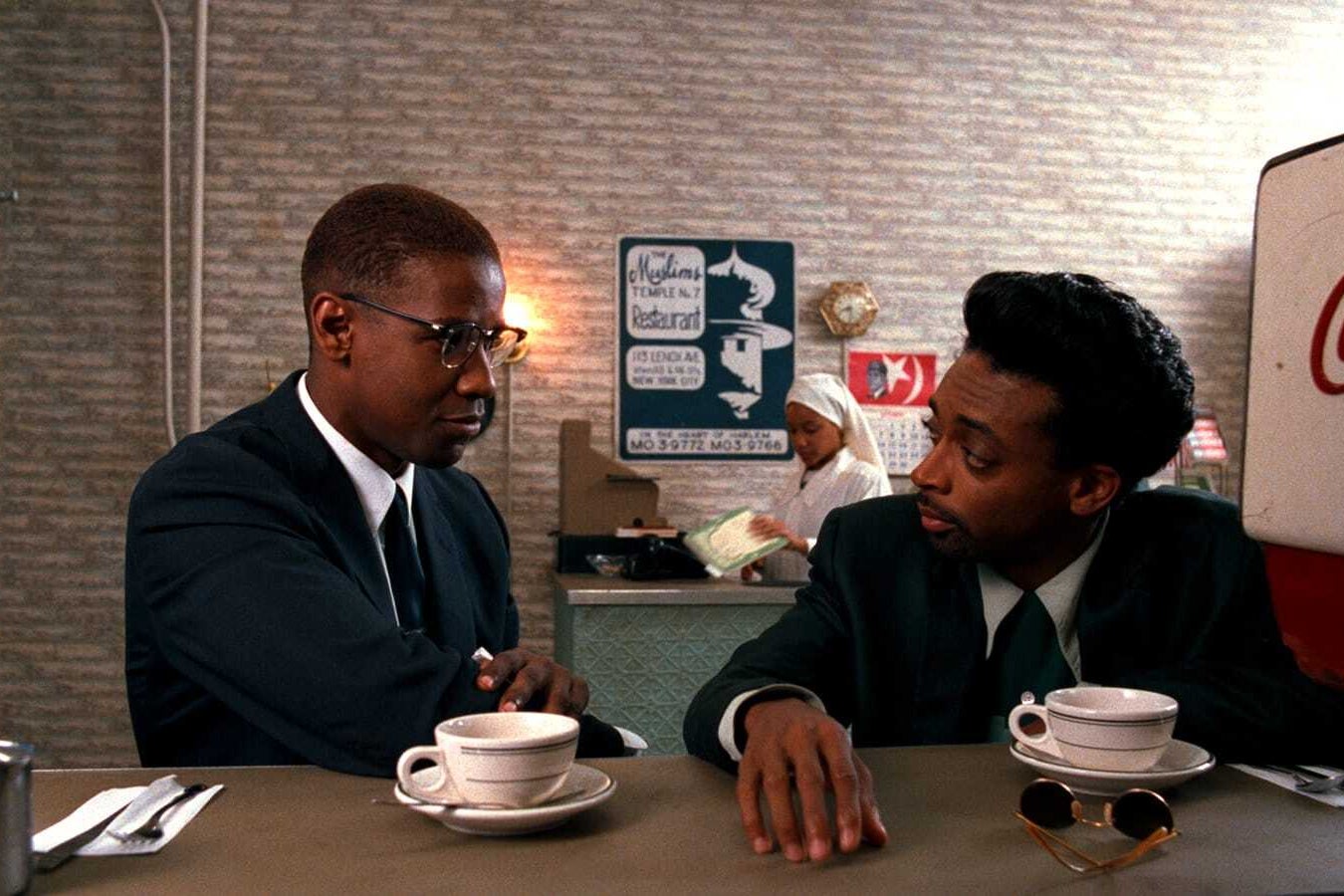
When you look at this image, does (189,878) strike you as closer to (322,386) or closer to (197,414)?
(322,386)

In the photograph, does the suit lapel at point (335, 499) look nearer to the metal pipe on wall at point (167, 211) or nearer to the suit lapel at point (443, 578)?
the suit lapel at point (443, 578)

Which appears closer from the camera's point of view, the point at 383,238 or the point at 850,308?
the point at 383,238

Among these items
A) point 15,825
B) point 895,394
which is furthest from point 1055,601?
point 895,394

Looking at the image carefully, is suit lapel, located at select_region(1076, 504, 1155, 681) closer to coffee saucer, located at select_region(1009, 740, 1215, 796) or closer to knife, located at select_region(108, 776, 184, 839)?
coffee saucer, located at select_region(1009, 740, 1215, 796)

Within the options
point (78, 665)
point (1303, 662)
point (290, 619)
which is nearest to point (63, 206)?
point (78, 665)

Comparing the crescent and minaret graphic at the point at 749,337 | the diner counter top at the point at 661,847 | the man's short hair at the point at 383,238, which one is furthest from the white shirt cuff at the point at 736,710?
the crescent and minaret graphic at the point at 749,337

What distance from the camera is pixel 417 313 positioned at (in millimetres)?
2105

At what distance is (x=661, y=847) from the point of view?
120 centimetres

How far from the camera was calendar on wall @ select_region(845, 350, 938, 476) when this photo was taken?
22.4 feet

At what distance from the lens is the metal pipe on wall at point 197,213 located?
6211 mm

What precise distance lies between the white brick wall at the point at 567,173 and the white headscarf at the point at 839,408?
2.52 ft

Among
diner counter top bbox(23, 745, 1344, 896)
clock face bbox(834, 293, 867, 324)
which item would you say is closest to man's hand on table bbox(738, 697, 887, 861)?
diner counter top bbox(23, 745, 1344, 896)

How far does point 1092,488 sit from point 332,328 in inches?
50.6

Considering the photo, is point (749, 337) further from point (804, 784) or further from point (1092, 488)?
point (804, 784)
